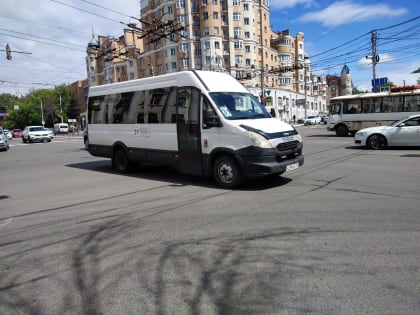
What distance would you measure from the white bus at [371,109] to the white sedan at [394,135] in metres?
6.11

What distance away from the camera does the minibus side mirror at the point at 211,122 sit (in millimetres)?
7465

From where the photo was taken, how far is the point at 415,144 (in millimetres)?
13375

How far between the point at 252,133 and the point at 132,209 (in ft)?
9.41

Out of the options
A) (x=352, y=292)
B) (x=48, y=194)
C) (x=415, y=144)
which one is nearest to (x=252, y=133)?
(x=352, y=292)

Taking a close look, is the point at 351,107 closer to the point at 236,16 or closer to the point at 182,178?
the point at 182,178

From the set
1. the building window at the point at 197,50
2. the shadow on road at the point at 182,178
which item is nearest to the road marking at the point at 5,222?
Result: the shadow on road at the point at 182,178

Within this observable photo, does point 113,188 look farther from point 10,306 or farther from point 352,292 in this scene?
point 352,292

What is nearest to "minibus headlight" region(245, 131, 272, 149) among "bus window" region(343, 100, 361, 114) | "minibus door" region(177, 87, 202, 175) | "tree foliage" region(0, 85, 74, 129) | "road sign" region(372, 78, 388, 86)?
"minibus door" region(177, 87, 202, 175)

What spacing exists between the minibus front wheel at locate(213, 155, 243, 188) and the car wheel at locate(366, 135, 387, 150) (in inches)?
369

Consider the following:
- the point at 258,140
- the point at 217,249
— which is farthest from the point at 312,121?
the point at 217,249

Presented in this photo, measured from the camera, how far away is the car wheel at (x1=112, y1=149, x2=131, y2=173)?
1031cm

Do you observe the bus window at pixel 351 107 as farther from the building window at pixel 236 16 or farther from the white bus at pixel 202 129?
the building window at pixel 236 16

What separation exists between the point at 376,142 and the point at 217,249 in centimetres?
1234

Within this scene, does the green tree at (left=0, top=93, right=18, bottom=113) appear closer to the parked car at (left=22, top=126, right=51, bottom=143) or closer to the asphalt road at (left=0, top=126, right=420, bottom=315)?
the parked car at (left=22, top=126, right=51, bottom=143)
